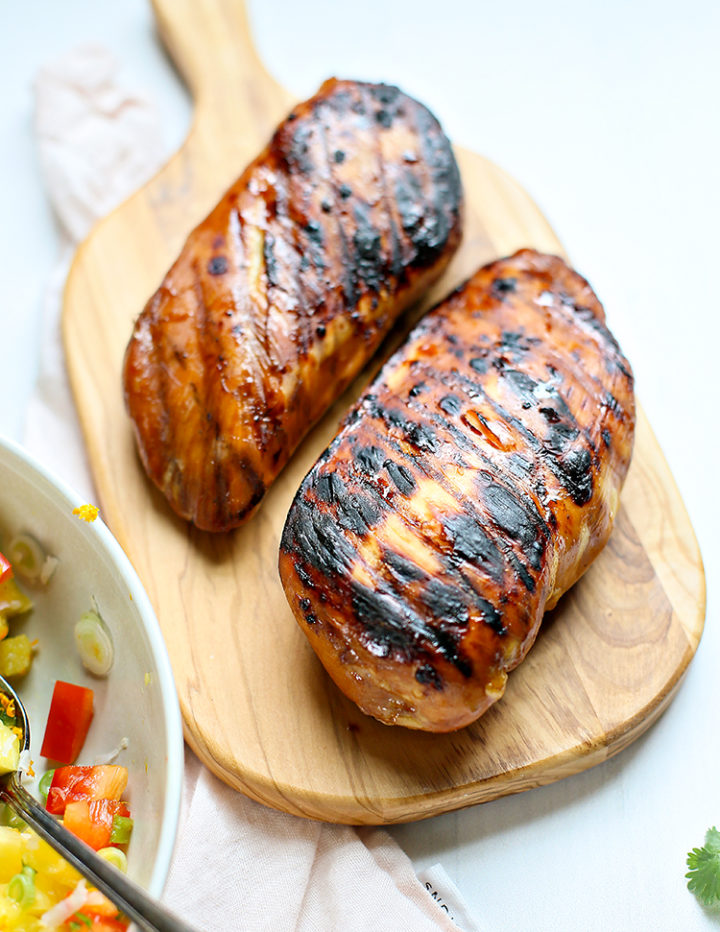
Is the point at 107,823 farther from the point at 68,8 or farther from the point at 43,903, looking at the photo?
the point at 68,8

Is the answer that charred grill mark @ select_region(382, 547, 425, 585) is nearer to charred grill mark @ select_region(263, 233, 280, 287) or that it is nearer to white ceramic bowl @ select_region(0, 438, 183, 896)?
white ceramic bowl @ select_region(0, 438, 183, 896)

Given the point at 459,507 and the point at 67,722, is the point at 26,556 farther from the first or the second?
the point at 459,507

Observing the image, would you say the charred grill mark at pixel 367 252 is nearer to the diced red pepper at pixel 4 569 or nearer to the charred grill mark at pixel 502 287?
the charred grill mark at pixel 502 287

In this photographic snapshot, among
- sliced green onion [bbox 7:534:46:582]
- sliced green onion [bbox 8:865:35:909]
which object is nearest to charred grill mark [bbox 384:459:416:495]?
sliced green onion [bbox 7:534:46:582]

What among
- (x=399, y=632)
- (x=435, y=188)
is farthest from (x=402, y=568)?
(x=435, y=188)

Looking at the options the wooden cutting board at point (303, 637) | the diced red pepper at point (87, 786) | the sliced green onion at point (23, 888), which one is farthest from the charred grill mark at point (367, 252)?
the sliced green onion at point (23, 888)

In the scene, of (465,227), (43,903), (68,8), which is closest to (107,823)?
(43,903)
